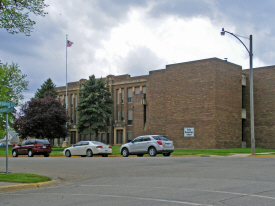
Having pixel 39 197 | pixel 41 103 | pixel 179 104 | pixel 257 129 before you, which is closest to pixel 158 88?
pixel 179 104

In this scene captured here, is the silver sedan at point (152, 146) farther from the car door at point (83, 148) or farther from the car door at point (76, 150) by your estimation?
the car door at point (76, 150)

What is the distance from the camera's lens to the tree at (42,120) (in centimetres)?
4619

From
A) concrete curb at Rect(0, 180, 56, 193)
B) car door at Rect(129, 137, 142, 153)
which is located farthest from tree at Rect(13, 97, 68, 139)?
concrete curb at Rect(0, 180, 56, 193)

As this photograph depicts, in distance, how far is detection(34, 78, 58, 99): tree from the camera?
63.1 meters

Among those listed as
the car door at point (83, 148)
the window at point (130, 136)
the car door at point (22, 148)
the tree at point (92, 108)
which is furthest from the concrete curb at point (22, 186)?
the window at point (130, 136)

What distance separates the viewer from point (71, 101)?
70.4 metres

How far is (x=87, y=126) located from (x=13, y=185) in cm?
4506

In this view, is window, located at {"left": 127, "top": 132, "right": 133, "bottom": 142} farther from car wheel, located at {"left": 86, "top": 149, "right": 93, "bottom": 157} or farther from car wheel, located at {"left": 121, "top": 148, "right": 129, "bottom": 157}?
car wheel, located at {"left": 121, "top": 148, "right": 129, "bottom": 157}

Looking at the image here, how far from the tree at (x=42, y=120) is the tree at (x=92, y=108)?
6455mm

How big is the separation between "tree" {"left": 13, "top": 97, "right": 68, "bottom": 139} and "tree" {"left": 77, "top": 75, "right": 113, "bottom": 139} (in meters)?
6.45

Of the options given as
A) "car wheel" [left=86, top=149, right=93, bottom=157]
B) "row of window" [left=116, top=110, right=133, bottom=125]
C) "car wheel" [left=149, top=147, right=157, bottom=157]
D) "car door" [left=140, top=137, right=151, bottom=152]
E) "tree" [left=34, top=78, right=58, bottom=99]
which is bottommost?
"car wheel" [left=86, top=149, right=93, bottom=157]

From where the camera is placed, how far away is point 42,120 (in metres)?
46.5

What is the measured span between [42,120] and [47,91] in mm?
17852

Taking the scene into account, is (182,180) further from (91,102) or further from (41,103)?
(91,102)
